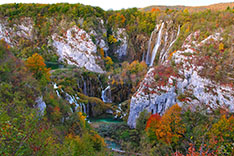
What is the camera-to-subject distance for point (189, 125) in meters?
22.8

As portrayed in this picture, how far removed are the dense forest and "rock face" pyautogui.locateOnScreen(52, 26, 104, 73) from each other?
307mm

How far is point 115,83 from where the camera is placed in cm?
4003

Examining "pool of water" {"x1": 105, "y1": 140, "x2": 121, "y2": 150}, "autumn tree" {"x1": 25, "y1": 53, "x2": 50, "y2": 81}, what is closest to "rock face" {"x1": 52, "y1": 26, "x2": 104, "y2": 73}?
"autumn tree" {"x1": 25, "y1": 53, "x2": 50, "y2": 81}

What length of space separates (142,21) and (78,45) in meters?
24.3

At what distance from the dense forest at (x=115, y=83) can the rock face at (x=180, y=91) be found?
16cm

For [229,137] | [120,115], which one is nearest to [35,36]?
[120,115]

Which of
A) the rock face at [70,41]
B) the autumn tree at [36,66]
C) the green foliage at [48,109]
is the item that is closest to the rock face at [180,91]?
the green foliage at [48,109]

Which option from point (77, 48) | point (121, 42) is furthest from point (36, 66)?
point (121, 42)

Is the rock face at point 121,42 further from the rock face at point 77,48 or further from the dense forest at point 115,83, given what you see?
the rock face at point 77,48

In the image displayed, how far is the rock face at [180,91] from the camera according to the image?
26812 mm

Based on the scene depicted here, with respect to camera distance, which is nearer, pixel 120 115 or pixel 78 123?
pixel 78 123

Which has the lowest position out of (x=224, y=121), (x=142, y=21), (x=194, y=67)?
(x=224, y=121)

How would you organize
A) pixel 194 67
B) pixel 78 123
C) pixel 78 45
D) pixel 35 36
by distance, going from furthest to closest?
pixel 35 36 < pixel 78 45 < pixel 194 67 < pixel 78 123

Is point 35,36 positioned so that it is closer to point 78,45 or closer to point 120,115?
point 78,45
